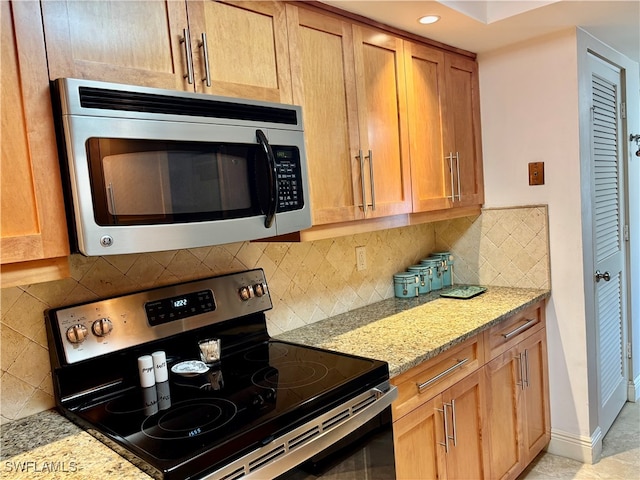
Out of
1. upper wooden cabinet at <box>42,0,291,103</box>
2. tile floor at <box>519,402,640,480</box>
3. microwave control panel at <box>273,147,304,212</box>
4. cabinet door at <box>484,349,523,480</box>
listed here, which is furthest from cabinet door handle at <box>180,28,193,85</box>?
tile floor at <box>519,402,640,480</box>

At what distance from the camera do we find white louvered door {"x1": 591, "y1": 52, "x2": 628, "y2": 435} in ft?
8.18

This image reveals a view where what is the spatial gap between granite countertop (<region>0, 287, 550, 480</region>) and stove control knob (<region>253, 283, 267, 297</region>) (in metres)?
0.23

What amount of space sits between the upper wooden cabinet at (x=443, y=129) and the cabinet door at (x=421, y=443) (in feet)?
2.86

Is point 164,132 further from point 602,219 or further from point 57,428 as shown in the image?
point 602,219

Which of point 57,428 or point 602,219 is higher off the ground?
point 602,219

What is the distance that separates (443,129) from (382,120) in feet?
1.54

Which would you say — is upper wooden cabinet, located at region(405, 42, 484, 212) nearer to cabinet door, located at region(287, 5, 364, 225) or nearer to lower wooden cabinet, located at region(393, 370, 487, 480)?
cabinet door, located at region(287, 5, 364, 225)

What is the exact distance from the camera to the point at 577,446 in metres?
2.48

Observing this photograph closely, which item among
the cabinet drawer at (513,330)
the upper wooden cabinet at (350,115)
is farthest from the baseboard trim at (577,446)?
the upper wooden cabinet at (350,115)

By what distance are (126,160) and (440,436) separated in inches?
56.7

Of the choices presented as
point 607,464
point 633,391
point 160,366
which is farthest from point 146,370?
point 633,391

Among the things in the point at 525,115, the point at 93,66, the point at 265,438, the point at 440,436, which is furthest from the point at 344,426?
the point at 525,115

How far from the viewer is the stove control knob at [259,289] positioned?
1.85 m

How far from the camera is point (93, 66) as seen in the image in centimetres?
118
